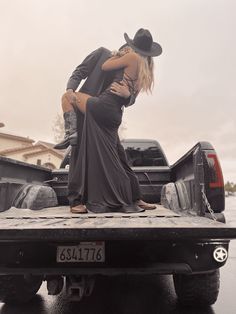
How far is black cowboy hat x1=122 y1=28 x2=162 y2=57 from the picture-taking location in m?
3.91

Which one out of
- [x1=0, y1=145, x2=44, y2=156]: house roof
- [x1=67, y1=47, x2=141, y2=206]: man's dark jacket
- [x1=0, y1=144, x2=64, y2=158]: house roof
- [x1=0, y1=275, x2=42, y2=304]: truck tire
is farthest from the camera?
[x1=0, y1=144, x2=64, y2=158]: house roof

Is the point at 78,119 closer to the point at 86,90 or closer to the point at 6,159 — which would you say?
the point at 86,90

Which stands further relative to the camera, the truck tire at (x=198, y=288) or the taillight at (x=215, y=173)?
the truck tire at (x=198, y=288)

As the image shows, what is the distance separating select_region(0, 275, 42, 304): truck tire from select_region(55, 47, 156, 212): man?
124cm

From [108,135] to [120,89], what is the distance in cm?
Result: 53

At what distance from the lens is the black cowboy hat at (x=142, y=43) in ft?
12.8

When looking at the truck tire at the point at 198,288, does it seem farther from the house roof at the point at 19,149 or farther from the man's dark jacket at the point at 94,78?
the house roof at the point at 19,149

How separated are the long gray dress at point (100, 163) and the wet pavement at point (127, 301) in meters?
0.96

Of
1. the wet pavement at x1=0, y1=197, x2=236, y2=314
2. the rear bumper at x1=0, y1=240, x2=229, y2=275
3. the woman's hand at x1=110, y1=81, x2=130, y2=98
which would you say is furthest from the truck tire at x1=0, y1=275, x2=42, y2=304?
the woman's hand at x1=110, y1=81, x2=130, y2=98

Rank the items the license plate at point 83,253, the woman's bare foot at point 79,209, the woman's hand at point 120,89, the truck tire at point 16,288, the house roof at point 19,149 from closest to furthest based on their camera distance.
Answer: the license plate at point 83,253, the truck tire at point 16,288, the woman's bare foot at point 79,209, the woman's hand at point 120,89, the house roof at point 19,149

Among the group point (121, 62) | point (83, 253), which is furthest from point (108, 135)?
point (83, 253)

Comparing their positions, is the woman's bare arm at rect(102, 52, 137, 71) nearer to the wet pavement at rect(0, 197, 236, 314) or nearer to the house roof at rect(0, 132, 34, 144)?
the wet pavement at rect(0, 197, 236, 314)

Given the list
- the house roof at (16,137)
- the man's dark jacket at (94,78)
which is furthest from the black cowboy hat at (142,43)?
the house roof at (16,137)

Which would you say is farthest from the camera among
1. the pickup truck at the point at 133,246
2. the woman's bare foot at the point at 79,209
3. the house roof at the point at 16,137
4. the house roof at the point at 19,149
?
the house roof at the point at 16,137
